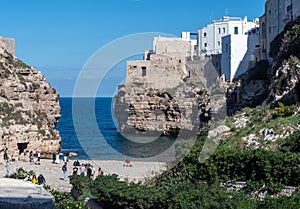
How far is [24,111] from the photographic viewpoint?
124 feet

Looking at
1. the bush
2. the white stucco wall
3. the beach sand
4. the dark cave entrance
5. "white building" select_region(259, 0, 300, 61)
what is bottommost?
the beach sand

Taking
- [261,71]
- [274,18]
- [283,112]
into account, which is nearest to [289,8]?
[274,18]

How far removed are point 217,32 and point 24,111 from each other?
99.4 ft

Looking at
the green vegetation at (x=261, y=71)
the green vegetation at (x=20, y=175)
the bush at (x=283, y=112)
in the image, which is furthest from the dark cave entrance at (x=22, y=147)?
the bush at (x=283, y=112)

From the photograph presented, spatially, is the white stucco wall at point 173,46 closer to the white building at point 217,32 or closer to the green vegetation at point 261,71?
the white building at point 217,32

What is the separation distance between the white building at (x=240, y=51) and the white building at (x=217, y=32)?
5.49 meters

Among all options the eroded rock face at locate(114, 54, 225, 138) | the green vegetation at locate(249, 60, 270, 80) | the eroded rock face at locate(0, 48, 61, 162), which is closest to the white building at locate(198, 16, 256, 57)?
the eroded rock face at locate(114, 54, 225, 138)

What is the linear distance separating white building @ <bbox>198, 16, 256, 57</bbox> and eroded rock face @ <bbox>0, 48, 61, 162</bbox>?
24139 mm

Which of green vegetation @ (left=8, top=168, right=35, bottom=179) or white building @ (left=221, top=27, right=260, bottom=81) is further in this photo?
white building @ (left=221, top=27, right=260, bottom=81)

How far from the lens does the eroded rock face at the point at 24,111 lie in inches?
1394

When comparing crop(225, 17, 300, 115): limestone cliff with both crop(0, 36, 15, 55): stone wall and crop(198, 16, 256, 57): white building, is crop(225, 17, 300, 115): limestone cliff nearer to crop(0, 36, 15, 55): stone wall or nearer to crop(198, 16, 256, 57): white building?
crop(198, 16, 256, 57): white building

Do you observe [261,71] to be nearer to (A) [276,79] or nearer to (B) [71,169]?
(A) [276,79]

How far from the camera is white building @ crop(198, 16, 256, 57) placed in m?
57.5

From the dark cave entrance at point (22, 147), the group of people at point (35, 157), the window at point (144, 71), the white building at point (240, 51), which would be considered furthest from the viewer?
the window at point (144, 71)
